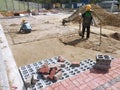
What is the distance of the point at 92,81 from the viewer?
4660 millimetres

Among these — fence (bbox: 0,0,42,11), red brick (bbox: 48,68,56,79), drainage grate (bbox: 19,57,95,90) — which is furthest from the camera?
fence (bbox: 0,0,42,11)

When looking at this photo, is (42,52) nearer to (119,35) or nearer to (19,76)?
(19,76)

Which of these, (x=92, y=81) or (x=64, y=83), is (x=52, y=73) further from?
(x=92, y=81)

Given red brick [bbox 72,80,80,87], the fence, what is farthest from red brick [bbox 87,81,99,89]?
the fence

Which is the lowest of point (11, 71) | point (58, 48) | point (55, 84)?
point (55, 84)

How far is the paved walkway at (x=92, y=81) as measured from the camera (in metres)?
4.41

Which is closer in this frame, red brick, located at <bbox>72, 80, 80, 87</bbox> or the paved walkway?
the paved walkway

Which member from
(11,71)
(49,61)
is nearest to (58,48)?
(49,61)

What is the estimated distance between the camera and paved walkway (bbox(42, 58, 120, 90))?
4.41 m

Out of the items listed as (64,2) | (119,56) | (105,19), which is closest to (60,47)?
(119,56)

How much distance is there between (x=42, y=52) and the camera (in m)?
7.12

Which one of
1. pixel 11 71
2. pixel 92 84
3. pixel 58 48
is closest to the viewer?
pixel 92 84

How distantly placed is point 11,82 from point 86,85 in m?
2.02

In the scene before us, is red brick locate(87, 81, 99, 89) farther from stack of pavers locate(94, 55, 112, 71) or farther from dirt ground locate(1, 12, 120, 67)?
dirt ground locate(1, 12, 120, 67)
